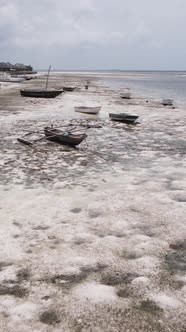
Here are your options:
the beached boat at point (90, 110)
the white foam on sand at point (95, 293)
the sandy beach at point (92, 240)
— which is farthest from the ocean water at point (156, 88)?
the white foam on sand at point (95, 293)

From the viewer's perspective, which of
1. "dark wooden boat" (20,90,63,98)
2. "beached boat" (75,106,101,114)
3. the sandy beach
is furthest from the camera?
"dark wooden boat" (20,90,63,98)

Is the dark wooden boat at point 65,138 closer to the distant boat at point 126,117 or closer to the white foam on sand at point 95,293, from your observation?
the distant boat at point 126,117

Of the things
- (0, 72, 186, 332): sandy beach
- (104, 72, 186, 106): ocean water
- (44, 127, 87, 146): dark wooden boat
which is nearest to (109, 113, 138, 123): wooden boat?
(44, 127, 87, 146): dark wooden boat

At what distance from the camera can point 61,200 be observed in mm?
7691

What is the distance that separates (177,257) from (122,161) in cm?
591

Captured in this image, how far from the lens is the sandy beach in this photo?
4.13 meters

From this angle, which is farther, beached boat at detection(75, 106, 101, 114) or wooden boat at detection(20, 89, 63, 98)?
wooden boat at detection(20, 89, 63, 98)

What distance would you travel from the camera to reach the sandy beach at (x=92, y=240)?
4129 millimetres

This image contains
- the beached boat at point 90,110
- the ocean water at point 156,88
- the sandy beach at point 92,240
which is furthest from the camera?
the ocean water at point 156,88

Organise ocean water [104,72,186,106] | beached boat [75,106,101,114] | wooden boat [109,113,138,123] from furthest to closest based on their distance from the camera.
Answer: ocean water [104,72,186,106]
beached boat [75,106,101,114]
wooden boat [109,113,138,123]

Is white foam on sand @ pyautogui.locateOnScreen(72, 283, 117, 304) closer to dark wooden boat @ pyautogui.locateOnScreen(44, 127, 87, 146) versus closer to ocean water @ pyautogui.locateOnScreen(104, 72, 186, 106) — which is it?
dark wooden boat @ pyautogui.locateOnScreen(44, 127, 87, 146)

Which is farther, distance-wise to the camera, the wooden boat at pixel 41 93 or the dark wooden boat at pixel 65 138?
the wooden boat at pixel 41 93

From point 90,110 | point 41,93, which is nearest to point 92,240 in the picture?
point 90,110

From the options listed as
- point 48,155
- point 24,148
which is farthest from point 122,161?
point 24,148
